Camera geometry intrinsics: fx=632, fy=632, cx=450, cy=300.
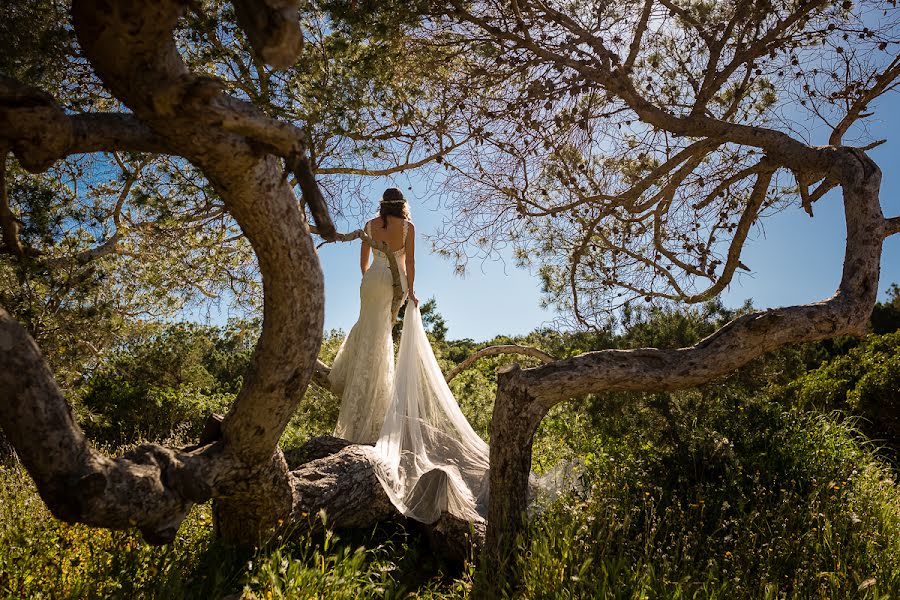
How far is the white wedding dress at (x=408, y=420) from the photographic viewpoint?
184 inches

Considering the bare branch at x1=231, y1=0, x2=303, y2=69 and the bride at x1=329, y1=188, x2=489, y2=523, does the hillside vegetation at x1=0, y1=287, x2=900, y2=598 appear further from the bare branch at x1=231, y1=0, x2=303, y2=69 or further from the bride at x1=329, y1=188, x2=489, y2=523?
the bare branch at x1=231, y1=0, x2=303, y2=69

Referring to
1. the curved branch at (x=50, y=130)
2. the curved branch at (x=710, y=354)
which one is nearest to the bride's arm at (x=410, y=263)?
the curved branch at (x=710, y=354)

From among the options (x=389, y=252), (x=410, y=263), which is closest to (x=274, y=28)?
(x=389, y=252)

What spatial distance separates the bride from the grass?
42 centimetres

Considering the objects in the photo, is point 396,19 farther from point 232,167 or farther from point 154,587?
point 154,587

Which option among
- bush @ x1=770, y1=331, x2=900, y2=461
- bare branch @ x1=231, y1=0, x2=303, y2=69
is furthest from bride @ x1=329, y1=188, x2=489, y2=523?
bush @ x1=770, y1=331, x2=900, y2=461

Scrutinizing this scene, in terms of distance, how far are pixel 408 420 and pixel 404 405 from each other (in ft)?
0.44

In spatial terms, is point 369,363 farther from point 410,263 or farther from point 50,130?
point 50,130

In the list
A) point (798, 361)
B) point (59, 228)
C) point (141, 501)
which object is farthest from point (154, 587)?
point (798, 361)

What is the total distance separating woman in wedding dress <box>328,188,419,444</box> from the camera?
589cm

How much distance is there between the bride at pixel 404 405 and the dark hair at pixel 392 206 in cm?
1

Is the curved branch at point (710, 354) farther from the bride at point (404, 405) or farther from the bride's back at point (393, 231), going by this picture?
the bride's back at point (393, 231)

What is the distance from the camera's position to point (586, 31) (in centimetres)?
502

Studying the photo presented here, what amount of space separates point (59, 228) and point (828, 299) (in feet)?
18.4
